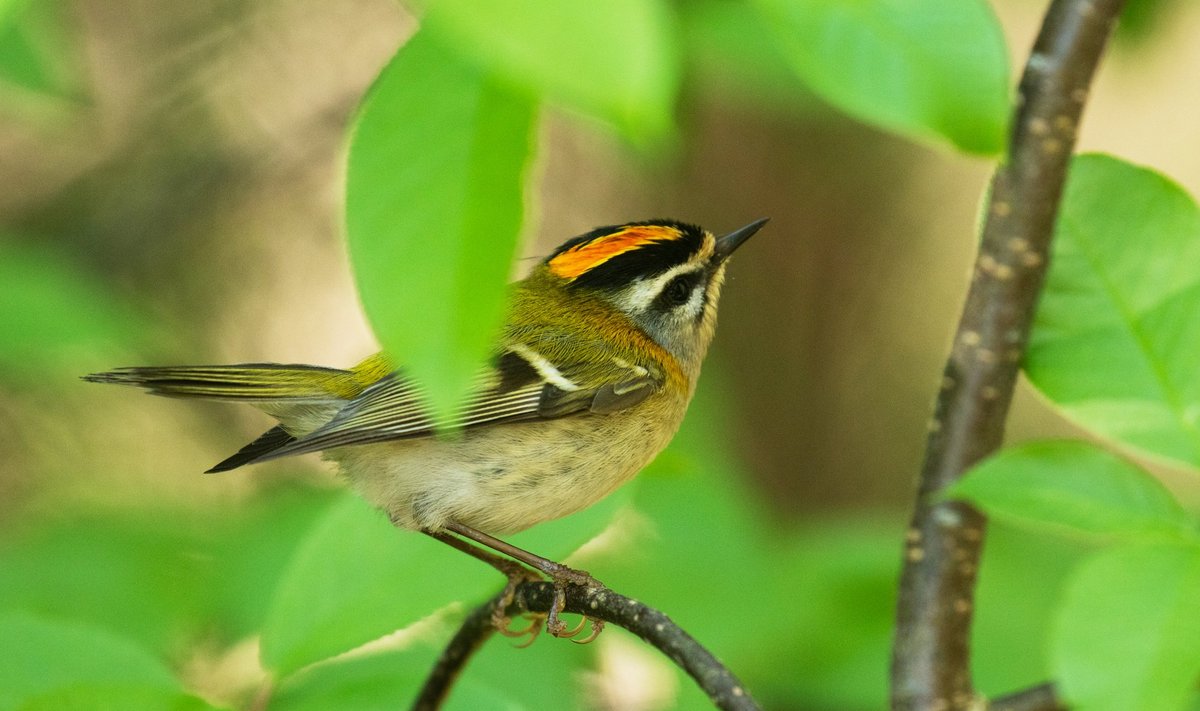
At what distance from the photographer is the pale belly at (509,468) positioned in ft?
7.13

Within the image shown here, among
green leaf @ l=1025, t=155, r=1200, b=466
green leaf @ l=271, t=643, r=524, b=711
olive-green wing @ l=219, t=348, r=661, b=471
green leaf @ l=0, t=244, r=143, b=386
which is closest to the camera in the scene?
green leaf @ l=1025, t=155, r=1200, b=466

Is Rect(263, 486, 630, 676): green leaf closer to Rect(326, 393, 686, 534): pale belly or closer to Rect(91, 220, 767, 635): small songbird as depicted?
Rect(91, 220, 767, 635): small songbird

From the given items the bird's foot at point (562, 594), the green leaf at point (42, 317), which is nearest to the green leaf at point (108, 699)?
the bird's foot at point (562, 594)

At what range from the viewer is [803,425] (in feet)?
18.4

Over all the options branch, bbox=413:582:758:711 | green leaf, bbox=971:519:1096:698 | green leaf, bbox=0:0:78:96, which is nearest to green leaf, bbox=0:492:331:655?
branch, bbox=413:582:758:711

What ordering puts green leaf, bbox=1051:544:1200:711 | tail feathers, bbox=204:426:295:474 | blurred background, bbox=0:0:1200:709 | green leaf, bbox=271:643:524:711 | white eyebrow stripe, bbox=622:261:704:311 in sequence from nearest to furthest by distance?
green leaf, bbox=1051:544:1200:711
green leaf, bbox=271:643:524:711
tail feathers, bbox=204:426:295:474
white eyebrow stripe, bbox=622:261:704:311
blurred background, bbox=0:0:1200:709

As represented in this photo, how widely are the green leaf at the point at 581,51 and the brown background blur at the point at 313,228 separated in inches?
169

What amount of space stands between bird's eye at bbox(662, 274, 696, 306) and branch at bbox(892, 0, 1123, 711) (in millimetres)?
1170

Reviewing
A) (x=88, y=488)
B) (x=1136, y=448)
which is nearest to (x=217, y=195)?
(x=88, y=488)

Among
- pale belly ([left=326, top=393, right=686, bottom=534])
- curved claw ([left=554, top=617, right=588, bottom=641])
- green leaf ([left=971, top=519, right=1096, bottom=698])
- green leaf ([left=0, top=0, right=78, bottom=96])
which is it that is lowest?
green leaf ([left=971, top=519, right=1096, bottom=698])

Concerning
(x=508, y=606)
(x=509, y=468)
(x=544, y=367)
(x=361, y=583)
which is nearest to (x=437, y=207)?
(x=361, y=583)

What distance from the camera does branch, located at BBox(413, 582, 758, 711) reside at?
1418mm

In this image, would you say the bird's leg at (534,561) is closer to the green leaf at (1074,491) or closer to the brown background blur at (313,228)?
the green leaf at (1074,491)

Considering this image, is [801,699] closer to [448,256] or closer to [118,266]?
[448,256]
